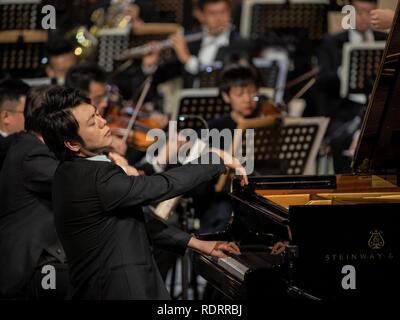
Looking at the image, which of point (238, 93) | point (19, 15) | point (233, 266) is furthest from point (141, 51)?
point (233, 266)

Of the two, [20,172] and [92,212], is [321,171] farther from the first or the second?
[92,212]

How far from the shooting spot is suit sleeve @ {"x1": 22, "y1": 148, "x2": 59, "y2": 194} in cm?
445

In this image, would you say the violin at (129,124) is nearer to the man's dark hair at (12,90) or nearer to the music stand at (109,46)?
the man's dark hair at (12,90)

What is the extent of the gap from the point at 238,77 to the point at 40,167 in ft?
6.40

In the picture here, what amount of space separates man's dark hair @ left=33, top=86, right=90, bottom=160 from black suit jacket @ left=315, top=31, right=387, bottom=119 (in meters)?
4.64

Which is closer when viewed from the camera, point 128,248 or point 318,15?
point 128,248

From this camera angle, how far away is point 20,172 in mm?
4566

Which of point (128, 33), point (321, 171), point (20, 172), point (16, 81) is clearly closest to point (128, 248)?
point (20, 172)

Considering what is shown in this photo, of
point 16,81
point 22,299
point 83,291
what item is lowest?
point 22,299

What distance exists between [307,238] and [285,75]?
4.59 metres

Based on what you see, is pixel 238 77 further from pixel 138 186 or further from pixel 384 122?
pixel 138 186

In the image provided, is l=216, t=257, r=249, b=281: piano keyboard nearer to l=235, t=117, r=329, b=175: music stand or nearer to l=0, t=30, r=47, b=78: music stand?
l=235, t=117, r=329, b=175: music stand
